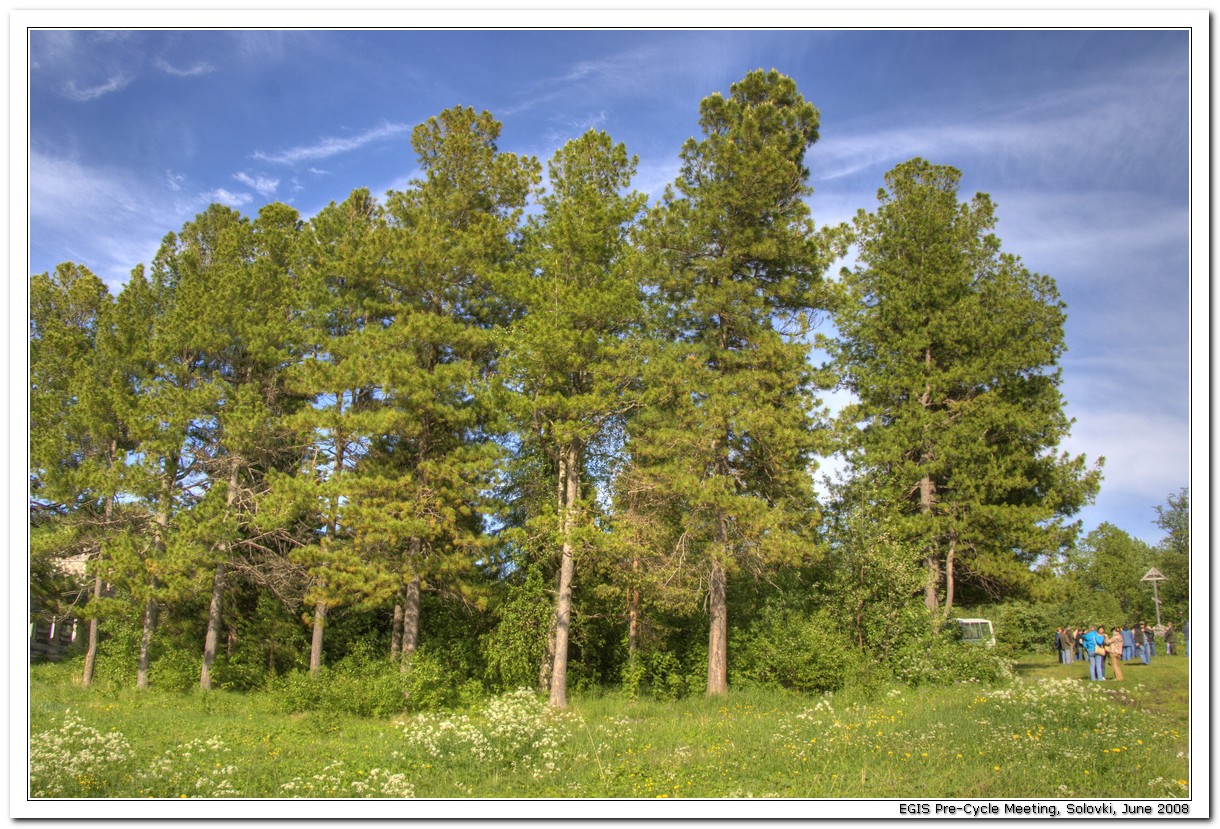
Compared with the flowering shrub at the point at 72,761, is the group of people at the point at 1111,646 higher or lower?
higher

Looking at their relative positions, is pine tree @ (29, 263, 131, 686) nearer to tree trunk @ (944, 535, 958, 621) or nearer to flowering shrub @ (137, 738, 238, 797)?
flowering shrub @ (137, 738, 238, 797)

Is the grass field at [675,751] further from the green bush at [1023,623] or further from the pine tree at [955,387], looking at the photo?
the green bush at [1023,623]

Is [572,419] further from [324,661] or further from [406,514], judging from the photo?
[324,661]

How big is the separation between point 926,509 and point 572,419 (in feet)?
38.2

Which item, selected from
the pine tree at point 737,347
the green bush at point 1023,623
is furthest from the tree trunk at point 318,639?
the green bush at point 1023,623

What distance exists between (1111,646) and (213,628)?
68.5 ft

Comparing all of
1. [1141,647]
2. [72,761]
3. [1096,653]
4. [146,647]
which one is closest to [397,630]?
[146,647]

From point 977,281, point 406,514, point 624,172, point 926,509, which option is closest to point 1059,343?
point 977,281

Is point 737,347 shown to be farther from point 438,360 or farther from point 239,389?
point 239,389

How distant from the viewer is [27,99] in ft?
27.0

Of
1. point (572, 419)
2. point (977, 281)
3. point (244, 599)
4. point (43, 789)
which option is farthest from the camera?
point (977, 281)

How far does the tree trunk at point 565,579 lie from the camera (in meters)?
15.5

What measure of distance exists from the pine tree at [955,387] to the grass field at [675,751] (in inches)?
267

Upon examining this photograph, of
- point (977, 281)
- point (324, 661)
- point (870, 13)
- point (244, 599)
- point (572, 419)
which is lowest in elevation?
point (324, 661)
